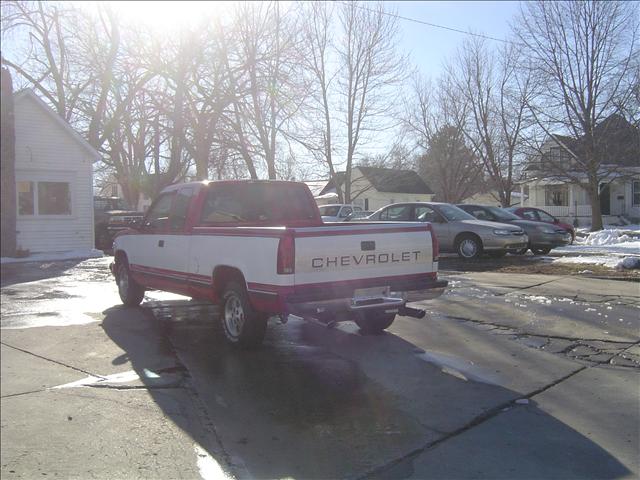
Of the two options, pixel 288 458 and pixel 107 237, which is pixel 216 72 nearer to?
pixel 107 237

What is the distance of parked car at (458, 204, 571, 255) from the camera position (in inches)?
632

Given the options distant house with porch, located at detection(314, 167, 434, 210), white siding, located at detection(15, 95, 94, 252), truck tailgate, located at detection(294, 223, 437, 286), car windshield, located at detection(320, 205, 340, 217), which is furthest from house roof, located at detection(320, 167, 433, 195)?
truck tailgate, located at detection(294, 223, 437, 286)

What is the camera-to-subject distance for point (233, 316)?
20.1 ft

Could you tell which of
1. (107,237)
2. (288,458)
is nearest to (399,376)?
(288,458)

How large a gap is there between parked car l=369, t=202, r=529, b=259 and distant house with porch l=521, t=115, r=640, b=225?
12.6 metres

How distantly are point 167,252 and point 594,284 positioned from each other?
7.62 meters

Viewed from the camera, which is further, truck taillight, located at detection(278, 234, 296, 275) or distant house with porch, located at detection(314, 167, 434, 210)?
distant house with porch, located at detection(314, 167, 434, 210)

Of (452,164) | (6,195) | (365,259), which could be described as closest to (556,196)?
(452,164)

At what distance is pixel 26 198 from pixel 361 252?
15.0m

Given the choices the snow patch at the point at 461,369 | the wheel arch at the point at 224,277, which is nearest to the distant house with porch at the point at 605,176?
the snow patch at the point at 461,369

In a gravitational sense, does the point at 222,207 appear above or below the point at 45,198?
below

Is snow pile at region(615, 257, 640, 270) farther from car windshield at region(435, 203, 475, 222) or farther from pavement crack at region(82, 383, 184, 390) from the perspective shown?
pavement crack at region(82, 383, 184, 390)

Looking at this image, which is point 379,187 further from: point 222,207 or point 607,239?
point 222,207

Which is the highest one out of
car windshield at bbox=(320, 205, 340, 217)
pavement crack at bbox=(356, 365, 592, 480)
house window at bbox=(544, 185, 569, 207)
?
house window at bbox=(544, 185, 569, 207)
